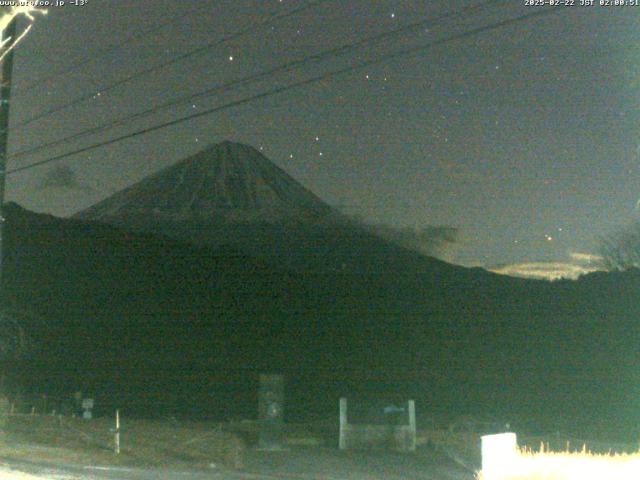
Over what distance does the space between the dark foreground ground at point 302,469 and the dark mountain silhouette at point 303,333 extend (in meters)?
24.6

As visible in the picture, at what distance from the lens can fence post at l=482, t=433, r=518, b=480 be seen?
433 inches

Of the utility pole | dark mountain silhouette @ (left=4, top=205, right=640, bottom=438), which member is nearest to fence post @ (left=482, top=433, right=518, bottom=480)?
the utility pole

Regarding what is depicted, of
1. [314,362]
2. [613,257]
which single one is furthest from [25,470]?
[314,362]

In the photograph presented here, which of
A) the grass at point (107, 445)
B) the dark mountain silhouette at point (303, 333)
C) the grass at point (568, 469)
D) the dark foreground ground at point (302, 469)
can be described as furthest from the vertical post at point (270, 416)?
the dark mountain silhouette at point (303, 333)

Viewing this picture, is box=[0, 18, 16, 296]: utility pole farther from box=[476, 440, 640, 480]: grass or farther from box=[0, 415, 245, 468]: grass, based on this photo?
box=[476, 440, 640, 480]: grass

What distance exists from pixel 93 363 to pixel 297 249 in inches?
3287

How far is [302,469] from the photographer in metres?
16.1

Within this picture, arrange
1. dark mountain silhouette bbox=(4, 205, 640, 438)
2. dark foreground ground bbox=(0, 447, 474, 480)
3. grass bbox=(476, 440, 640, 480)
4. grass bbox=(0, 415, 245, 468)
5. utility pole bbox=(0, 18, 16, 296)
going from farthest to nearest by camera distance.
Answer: dark mountain silhouette bbox=(4, 205, 640, 438) → utility pole bbox=(0, 18, 16, 296) → grass bbox=(0, 415, 245, 468) → dark foreground ground bbox=(0, 447, 474, 480) → grass bbox=(476, 440, 640, 480)

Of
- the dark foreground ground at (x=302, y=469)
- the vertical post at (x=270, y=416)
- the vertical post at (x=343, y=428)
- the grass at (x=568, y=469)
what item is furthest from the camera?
the vertical post at (x=343, y=428)

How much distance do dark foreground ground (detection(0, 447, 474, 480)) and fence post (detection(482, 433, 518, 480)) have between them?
3115 mm

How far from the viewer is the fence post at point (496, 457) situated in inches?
433

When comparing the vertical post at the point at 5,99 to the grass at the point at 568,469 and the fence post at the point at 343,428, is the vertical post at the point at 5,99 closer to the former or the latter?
the grass at the point at 568,469

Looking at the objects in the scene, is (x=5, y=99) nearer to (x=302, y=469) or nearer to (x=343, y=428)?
(x=302, y=469)

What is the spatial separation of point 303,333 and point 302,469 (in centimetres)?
6208
